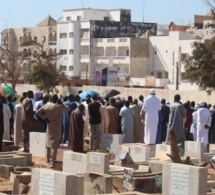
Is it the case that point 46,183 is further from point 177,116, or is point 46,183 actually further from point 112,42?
point 112,42

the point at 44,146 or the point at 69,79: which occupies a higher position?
the point at 69,79

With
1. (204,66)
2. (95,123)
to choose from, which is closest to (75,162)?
(95,123)

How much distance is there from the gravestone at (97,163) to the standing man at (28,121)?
4.25 m

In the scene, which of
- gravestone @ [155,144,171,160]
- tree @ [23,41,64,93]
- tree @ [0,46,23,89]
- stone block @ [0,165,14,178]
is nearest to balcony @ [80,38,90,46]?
tree @ [0,46,23,89]

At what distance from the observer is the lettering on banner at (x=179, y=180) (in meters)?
10.2

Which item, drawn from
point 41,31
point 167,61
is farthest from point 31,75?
point 41,31

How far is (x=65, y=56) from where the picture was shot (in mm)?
81812

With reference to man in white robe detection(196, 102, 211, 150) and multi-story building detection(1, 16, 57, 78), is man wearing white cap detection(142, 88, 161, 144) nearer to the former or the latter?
man in white robe detection(196, 102, 211, 150)

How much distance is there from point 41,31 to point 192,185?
76149 millimetres

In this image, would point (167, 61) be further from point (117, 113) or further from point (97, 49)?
point (117, 113)

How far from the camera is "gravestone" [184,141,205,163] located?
16.8m

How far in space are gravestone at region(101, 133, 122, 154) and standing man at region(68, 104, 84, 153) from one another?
1720 mm

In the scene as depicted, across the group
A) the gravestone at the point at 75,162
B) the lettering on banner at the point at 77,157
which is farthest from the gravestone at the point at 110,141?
the lettering on banner at the point at 77,157

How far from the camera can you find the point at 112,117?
19672 mm
